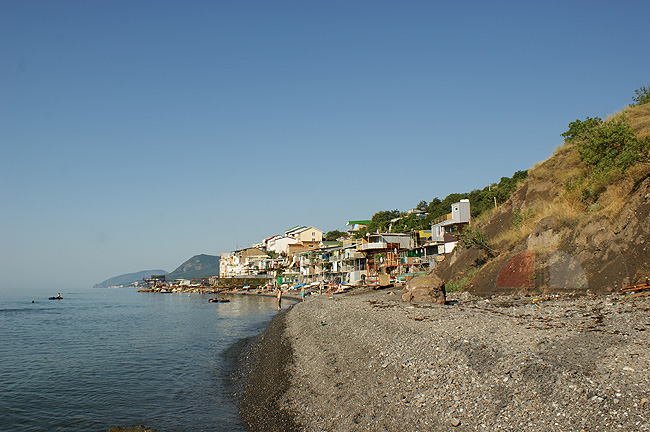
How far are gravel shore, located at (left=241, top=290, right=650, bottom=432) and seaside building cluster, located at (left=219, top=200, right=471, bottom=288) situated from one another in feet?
128

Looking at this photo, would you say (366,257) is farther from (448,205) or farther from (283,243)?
(283,243)

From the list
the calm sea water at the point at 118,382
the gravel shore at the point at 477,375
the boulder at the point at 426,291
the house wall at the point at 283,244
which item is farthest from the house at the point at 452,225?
the house wall at the point at 283,244

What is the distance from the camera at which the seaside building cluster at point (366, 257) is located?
2549 inches

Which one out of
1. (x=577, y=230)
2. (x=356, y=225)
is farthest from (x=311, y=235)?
(x=577, y=230)

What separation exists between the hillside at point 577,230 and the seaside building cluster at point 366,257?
22.1 metres

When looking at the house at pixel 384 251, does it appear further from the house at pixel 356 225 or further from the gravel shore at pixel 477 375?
the gravel shore at pixel 477 375

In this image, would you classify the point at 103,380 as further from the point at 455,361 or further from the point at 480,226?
the point at 480,226

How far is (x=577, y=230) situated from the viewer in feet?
74.6

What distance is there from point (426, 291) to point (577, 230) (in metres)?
9.04

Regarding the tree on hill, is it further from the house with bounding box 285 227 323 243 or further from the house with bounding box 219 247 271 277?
the house with bounding box 219 247 271 277

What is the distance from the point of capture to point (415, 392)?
35.7ft

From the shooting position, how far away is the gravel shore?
825 cm

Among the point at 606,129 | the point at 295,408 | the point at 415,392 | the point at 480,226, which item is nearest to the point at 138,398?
the point at 295,408

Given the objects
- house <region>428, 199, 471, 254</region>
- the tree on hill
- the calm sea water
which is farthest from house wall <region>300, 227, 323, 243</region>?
the calm sea water
